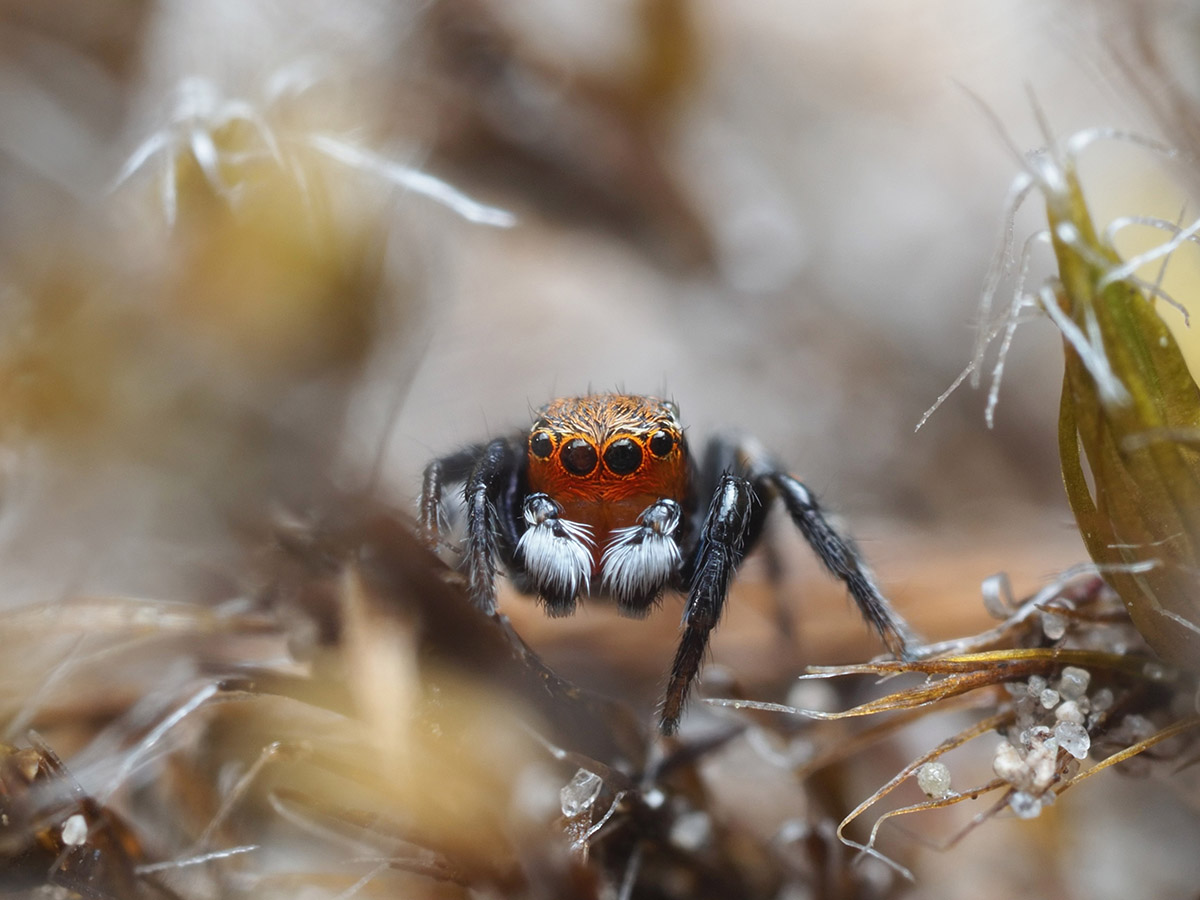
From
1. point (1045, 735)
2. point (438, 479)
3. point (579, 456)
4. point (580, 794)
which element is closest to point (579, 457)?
point (579, 456)

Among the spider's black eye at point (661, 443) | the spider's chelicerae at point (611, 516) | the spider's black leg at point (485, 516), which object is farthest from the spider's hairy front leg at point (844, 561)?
the spider's black leg at point (485, 516)

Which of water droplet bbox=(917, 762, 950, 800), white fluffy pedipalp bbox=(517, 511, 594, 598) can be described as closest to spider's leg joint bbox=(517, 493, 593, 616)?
white fluffy pedipalp bbox=(517, 511, 594, 598)

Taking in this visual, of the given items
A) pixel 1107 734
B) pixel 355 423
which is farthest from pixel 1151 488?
pixel 355 423

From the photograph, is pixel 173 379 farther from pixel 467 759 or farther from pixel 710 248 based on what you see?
pixel 710 248

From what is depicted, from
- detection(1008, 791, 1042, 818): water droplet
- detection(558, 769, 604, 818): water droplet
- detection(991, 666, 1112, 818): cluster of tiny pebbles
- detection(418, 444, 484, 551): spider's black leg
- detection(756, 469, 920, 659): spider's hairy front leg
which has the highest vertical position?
detection(418, 444, 484, 551): spider's black leg

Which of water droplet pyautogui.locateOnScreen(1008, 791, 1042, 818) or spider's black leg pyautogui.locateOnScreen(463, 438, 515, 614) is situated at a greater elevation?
spider's black leg pyautogui.locateOnScreen(463, 438, 515, 614)

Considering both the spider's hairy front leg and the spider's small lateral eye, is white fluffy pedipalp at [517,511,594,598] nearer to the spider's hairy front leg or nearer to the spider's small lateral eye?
the spider's small lateral eye
